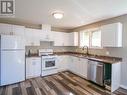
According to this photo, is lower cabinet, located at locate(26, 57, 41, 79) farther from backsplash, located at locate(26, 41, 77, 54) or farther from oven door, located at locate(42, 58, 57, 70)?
backsplash, located at locate(26, 41, 77, 54)

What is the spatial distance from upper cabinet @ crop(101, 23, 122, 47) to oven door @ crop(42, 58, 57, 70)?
2537 mm

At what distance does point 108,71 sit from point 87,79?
915 millimetres

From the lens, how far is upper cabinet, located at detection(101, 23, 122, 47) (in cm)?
311

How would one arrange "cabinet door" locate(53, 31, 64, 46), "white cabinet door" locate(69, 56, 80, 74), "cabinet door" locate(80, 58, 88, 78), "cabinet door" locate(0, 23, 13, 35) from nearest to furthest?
1. "cabinet door" locate(0, 23, 13, 35)
2. "cabinet door" locate(80, 58, 88, 78)
3. "white cabinet door" locate(69, 56, 80, 74)
4. "cabinet door" locate(53, 31, 64, 46)

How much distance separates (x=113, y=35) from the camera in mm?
3188

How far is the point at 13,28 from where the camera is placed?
12.6 ft

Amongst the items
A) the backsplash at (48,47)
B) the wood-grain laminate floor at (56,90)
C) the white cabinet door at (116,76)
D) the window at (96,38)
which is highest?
the window at (96,38)

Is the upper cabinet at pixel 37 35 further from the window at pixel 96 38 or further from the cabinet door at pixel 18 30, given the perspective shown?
the window at pixel 96 38

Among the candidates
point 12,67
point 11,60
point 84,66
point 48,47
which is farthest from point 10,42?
point 84,66

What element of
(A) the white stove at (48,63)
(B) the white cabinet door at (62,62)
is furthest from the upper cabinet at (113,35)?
(A) the white stove at (48,63)

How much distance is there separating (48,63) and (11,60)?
5.43ft

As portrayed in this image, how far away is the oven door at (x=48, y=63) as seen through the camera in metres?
4.40

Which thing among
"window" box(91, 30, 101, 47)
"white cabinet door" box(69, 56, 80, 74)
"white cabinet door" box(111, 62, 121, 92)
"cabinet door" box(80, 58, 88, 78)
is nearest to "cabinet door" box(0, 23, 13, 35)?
"white cabinet door" box(69, 56, 80, 74)

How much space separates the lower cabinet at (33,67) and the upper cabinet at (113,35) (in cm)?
296
